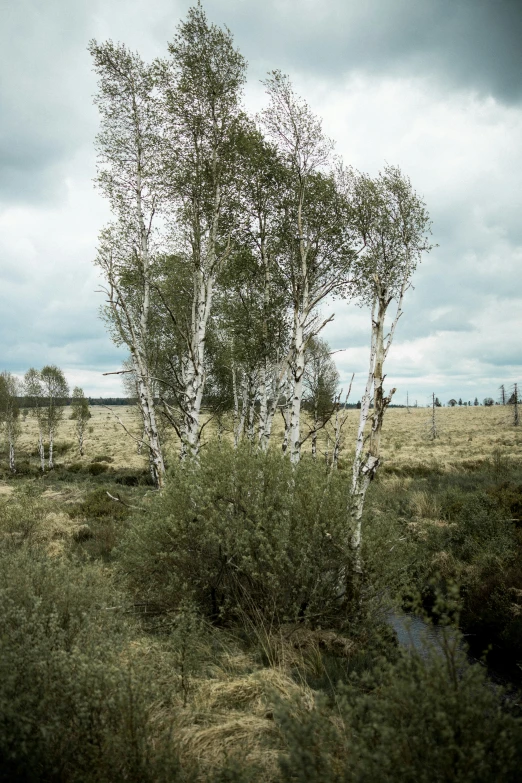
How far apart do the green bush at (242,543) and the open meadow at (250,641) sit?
0.10ft

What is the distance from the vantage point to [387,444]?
4122cm

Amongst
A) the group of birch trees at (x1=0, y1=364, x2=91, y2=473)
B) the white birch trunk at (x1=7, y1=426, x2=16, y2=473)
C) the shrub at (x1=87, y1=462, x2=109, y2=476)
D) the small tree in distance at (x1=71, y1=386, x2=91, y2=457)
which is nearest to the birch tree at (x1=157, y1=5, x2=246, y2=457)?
the shrub at (x1=87, y1=462, x2=109, y2=476)

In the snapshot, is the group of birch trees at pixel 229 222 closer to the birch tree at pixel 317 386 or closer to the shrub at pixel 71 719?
the shrub at pixel 71 719

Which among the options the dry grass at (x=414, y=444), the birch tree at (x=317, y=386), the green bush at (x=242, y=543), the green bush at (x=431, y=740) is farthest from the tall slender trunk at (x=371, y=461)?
the birch tree at (x=317, y=386)

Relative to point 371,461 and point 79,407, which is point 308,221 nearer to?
point 371,461

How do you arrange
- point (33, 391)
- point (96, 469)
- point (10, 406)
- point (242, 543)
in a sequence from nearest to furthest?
point (242, 543)
point (96, 469)
point (10, 406)
point (33, 391)

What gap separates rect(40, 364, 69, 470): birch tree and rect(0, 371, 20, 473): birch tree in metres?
2.34

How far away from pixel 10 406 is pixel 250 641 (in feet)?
122

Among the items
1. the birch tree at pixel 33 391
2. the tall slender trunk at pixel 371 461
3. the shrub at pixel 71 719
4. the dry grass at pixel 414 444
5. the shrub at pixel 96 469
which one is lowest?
the shrub at pixel 96 469

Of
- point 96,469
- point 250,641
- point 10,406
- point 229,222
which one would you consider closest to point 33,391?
point 10,406

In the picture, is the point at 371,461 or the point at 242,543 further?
the point at 371,461

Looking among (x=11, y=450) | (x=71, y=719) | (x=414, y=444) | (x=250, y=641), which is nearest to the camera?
(x=71, y=719)

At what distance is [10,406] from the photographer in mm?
36906

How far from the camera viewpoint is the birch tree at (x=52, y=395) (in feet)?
126
